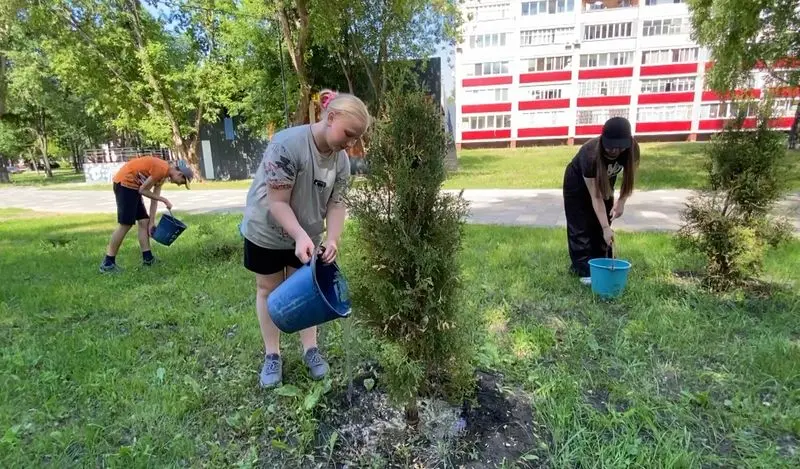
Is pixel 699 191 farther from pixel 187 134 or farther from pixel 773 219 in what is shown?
pixel 187 134

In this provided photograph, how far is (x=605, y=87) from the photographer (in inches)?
1499

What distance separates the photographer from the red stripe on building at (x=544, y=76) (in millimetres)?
39031

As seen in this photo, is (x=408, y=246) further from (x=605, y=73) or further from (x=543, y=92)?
(x=605, y=73)

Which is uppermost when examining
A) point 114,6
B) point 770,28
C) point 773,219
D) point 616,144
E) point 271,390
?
point 114,6

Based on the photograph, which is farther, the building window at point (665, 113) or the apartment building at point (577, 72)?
the building window at point (665, 113)

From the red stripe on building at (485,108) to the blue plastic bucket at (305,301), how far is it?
4183 cm

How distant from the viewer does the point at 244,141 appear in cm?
2342

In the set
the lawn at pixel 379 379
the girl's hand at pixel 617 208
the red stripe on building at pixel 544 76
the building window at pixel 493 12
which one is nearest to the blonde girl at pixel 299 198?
the lawn at pixel 379 379

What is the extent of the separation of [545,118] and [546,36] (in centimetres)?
672

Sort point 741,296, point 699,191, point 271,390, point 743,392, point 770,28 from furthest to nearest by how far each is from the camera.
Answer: point 770,28, point 699,191, point 741,296, point 271,390, point 743,392

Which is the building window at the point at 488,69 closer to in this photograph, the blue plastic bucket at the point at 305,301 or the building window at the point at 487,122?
the building window at the point at 487,122

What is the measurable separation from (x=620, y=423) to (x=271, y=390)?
1.76 m

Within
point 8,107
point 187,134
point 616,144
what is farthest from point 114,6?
point 616,144

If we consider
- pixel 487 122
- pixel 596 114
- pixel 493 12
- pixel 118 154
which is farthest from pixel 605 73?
pixel 118 154
